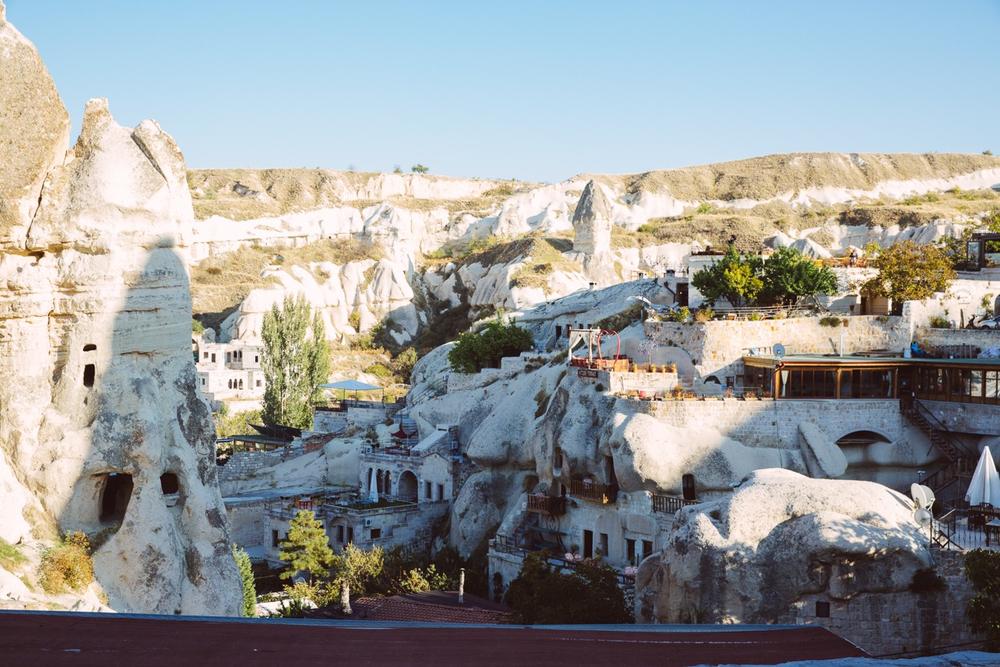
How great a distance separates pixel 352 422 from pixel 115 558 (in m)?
36.4

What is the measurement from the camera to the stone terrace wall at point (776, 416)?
3847 centimetres

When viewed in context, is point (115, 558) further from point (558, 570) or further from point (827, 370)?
point (827, 370)

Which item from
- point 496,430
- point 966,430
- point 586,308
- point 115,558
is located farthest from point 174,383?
point 586,308

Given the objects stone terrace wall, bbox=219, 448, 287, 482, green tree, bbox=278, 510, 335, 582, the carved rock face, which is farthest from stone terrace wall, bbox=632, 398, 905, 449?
stone terrace wall, bbox=219, 448, 287, 482

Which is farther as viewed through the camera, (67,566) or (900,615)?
(900,615)

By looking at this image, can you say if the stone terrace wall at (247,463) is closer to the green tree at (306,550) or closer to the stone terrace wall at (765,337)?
the green tree at (306,550)

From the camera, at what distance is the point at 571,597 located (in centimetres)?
3416

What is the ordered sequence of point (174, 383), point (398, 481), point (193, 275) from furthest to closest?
point (193, 275) → point (398, 481) → point (174, 383)

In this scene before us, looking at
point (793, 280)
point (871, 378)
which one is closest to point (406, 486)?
point (793, 280)

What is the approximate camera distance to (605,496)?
127 feet

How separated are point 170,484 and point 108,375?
2895 millimetres

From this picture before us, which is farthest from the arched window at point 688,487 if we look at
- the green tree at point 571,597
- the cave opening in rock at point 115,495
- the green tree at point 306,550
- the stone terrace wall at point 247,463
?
the stone terrace wall at point 247,463

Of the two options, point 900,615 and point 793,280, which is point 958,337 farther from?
point 900,615

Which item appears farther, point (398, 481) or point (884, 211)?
point (884, 211)
